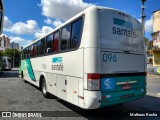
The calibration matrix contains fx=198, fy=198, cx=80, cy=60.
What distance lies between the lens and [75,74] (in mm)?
6176

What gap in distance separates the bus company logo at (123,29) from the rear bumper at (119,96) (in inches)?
74.3

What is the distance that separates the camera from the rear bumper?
5.66 meters

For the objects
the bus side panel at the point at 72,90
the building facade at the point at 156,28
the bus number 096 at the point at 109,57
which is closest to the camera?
the bus number 096 at the point at 109,57

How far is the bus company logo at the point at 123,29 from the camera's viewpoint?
624 cm

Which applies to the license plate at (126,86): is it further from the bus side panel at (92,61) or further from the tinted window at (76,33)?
the tinted window at (76,33)

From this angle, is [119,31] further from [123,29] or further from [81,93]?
[81,93]

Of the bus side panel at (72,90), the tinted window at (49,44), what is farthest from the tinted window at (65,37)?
the tinted window at (49,44)

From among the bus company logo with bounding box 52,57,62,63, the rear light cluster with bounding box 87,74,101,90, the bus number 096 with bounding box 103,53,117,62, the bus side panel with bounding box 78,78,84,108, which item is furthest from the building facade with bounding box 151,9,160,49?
the rear light cluster with bounding box 87,74,101,90

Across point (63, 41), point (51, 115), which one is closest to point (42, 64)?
point (63, 41)

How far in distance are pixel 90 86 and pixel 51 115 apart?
6.82 ft

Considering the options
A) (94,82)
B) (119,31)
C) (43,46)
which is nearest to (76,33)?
(119,31)

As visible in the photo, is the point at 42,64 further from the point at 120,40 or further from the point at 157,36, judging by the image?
the point at 157,36

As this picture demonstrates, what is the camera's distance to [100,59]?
18.5ft

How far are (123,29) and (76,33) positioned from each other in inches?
61.1
